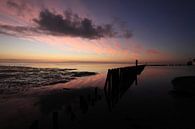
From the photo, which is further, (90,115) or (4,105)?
(4,105)

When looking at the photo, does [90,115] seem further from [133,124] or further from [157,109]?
[157,109]

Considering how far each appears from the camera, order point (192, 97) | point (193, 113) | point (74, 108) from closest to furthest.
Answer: point (193, 113), point (74, 108), point (192, 97)

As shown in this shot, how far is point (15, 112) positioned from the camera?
40.4 feet

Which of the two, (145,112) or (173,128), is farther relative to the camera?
(145,112)

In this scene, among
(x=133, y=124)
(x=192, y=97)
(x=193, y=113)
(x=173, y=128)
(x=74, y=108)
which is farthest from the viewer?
(x=192, y=97)

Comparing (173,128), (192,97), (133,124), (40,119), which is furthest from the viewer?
(192,97)

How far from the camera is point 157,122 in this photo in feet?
32.6

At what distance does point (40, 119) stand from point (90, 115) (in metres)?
3.27

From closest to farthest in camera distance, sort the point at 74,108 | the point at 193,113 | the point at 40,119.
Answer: the point at 40,119 < the point at 193,113 < the point at 74,108

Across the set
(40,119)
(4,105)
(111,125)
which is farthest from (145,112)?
(4,105)

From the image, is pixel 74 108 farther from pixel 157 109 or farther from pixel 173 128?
pixel 173 128

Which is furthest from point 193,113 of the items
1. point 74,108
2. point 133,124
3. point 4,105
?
point 4,105

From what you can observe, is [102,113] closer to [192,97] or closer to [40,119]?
[40,119]

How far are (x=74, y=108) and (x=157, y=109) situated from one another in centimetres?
631
